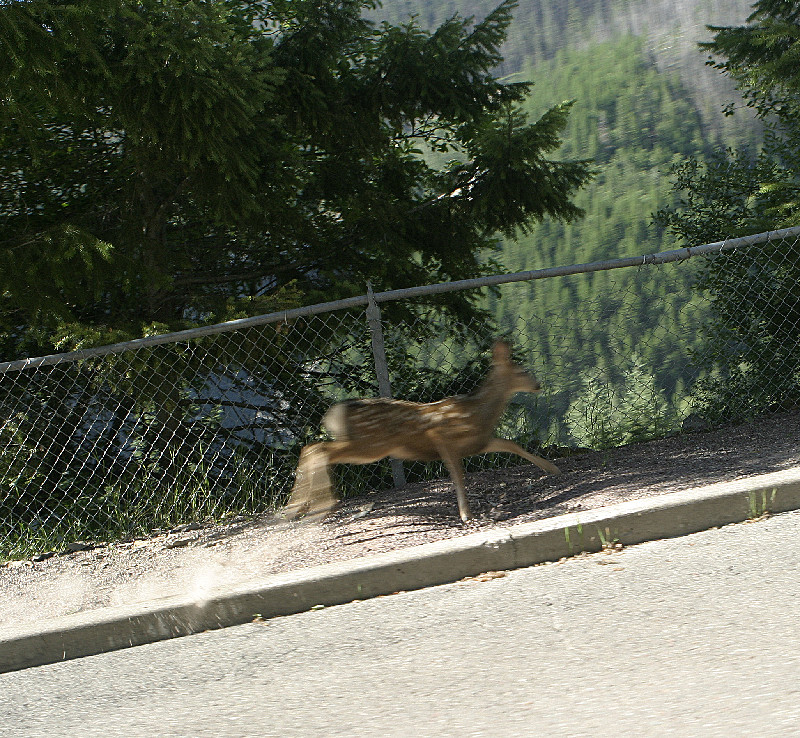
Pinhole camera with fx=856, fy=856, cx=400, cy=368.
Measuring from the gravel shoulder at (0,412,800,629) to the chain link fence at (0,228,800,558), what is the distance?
0.43 m

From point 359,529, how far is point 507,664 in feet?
6.61

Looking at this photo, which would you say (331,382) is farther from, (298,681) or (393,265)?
(298,681)

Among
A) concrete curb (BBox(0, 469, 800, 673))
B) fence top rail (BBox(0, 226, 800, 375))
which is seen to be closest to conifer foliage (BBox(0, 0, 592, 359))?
fence top rail (BBox(0, 226, 800, 375))

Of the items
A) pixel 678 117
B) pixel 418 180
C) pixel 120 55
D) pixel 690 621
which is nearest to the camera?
pixel 690 621

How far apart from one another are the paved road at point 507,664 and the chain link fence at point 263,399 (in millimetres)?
2236

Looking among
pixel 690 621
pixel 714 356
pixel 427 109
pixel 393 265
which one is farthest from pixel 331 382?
pixel 690 621

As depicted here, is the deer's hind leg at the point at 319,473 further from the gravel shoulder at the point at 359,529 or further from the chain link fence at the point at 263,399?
the chain link fence at the point at 263,399

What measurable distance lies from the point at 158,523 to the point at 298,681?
2.98 m

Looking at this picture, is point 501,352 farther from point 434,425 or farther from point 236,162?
point 236,162

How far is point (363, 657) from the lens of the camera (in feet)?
11.0

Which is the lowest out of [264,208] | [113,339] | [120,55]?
[113,339]

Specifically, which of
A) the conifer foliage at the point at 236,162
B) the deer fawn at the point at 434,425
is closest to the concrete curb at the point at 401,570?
the deer fawn at the point at 434,425

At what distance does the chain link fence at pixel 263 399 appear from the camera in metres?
5.96

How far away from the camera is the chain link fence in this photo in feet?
19.5
